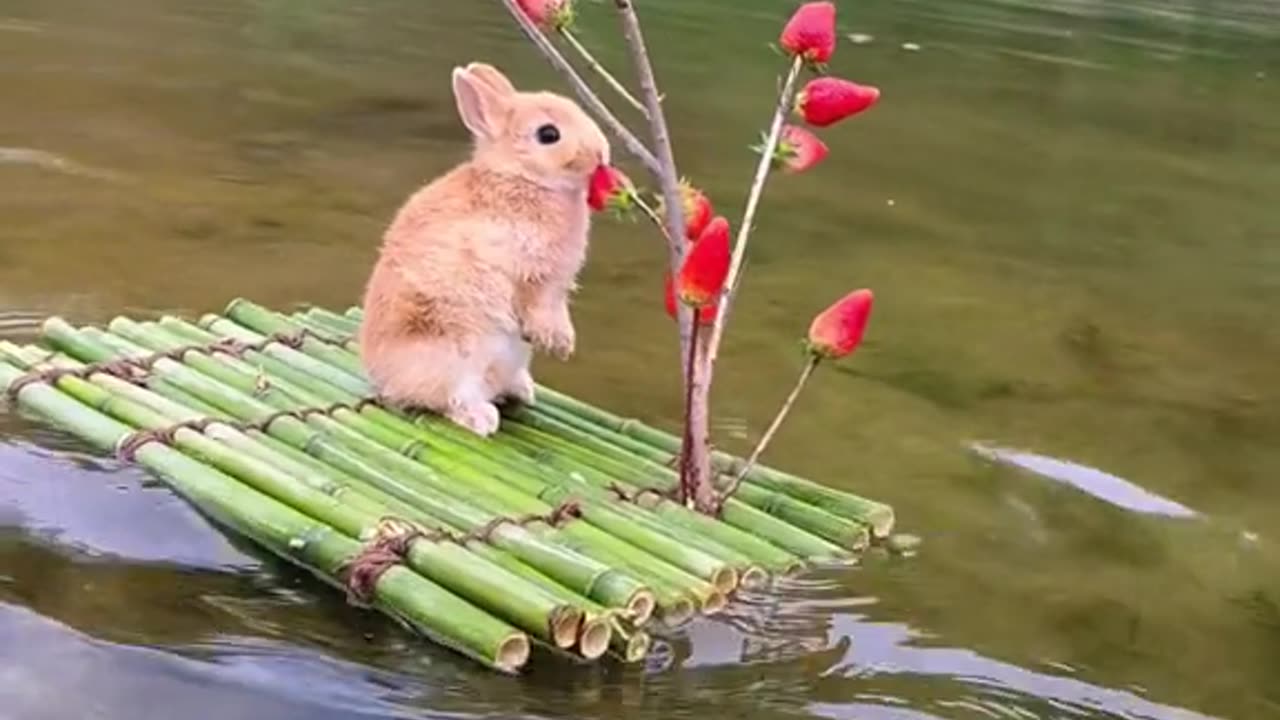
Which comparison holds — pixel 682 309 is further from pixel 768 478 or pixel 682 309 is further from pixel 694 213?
pixel 768 478

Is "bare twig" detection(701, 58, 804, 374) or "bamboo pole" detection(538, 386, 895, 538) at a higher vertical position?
"bare twig" detection(701, 58, 804, 374)

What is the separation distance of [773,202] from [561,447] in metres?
3.75

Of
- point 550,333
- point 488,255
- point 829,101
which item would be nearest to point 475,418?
point 550,333

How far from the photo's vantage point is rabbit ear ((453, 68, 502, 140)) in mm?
3643

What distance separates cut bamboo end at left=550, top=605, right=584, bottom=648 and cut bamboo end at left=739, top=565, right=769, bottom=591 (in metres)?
0.43

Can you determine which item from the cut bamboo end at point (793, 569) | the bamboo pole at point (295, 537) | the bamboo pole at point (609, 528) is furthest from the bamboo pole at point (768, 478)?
the bamboo pole at point (295, 537)

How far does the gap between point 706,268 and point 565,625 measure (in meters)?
0.67

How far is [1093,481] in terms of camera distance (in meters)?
4.25

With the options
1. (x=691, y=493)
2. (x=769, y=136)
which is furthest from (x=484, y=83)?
(x=691, y=493)

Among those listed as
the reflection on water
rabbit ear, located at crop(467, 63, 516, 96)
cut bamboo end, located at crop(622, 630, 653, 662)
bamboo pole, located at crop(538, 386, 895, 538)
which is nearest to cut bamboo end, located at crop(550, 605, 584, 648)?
cut bamboo end, located at crop(622, 630, 653, 662)

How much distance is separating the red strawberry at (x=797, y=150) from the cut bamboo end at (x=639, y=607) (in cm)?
92

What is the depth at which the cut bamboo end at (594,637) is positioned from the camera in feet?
9.46

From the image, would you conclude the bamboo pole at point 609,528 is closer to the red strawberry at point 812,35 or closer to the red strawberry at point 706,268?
the red strawberry at point 706,268

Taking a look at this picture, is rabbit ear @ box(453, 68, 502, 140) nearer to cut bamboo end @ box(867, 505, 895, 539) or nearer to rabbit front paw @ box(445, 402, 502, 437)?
rabbit front paw @ box(445, 402, 502, 437)
